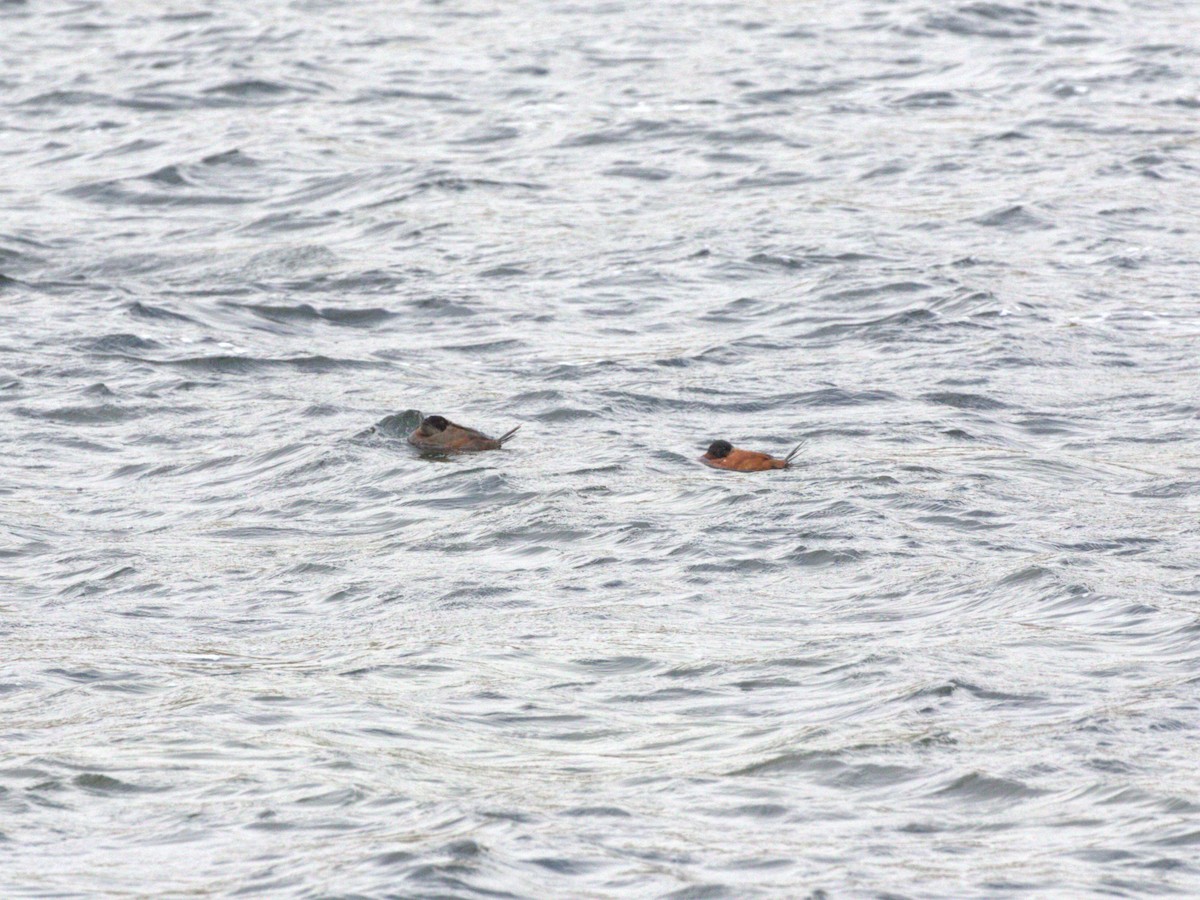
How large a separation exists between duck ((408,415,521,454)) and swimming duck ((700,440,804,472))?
1.51 metres

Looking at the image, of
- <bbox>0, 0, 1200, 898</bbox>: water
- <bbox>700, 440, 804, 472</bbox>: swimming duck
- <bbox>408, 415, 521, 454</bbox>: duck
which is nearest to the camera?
<bbox>0, 0, 1200, 898</bbox>: water

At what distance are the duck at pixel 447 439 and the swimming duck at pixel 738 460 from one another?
4.97 ft

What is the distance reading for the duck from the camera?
1308 centimetres

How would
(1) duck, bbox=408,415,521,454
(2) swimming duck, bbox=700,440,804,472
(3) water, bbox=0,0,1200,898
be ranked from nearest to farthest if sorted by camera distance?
(3) water, bbox=0,0,1200,898, (2) swimming duck, bbox=700,440,804,472, (1) duck, bbox=408,415,521,454

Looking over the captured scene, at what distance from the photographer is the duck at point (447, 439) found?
13.1m

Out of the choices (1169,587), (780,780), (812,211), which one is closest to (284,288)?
(812,211)

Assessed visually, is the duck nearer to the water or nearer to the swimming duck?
the water

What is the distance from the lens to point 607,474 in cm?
1281

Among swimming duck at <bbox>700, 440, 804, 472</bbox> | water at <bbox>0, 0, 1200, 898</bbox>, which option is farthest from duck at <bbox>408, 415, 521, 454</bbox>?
swimming duck at <bbox>700, 440, 804, 472</bbox>

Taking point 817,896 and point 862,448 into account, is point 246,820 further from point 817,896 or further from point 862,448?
point 862,448

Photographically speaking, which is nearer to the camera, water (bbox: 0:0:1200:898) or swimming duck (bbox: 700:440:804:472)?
water (bbox: 0:0:1200:898)

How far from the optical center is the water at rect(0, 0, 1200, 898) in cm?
768

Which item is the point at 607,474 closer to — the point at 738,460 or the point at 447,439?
the point at 738,460

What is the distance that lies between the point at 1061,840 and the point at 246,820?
2974 millimetres
